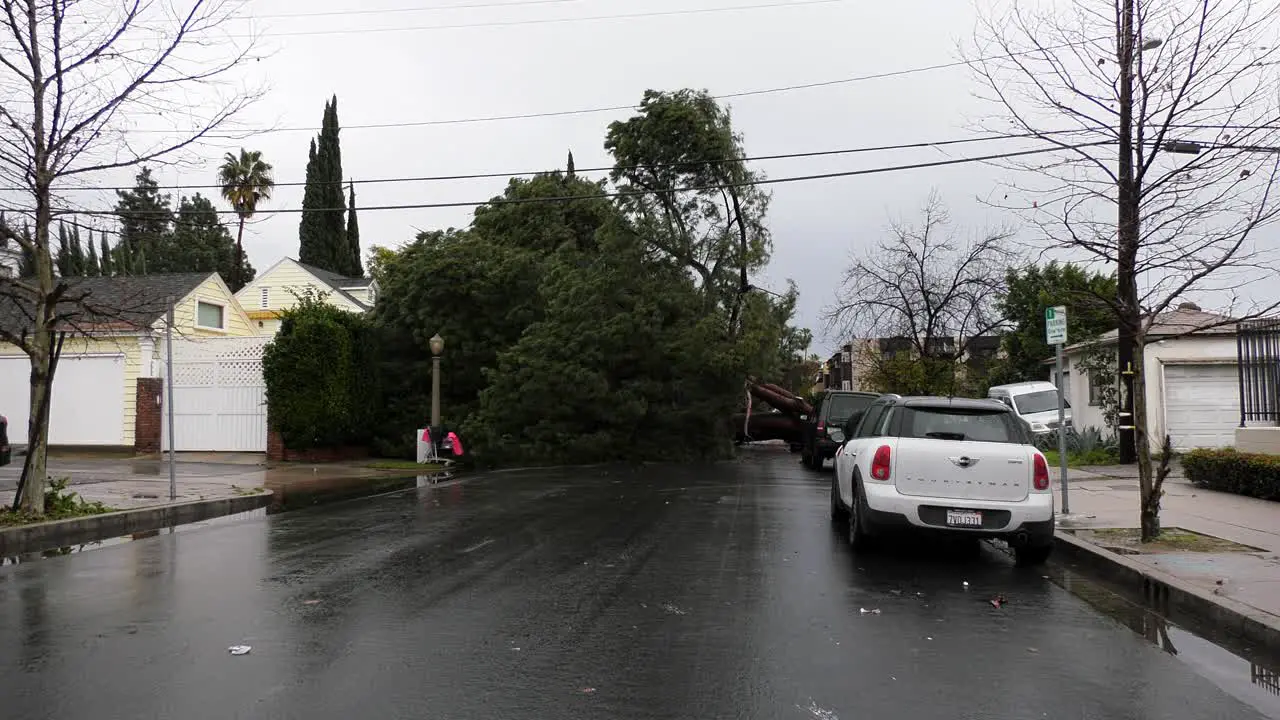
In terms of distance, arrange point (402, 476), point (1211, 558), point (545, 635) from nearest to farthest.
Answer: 1. point (545, 635)
2. point (1211, 558)
3. point (402, 476)

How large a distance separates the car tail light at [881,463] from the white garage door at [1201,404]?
52.7 ft

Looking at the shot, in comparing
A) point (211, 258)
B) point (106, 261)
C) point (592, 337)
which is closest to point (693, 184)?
point (592, 337)

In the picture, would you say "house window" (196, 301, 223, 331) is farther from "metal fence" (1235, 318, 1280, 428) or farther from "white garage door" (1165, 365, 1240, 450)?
"metal fence" (1235, 318, 1280, 428)

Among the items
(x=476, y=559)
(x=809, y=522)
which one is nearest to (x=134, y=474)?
(x=476, y=559)

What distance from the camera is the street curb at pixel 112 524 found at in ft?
34.8

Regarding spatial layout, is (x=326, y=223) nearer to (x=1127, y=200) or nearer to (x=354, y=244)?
(x=354, y=244)

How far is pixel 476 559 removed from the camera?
9359 millimetres

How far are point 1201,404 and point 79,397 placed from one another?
28.3m

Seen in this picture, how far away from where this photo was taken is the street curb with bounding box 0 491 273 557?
1059cm

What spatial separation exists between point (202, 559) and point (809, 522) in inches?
280

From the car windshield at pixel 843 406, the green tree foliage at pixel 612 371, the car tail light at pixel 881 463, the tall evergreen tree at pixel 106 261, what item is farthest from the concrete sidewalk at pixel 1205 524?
the tall evergreen tree at pixel 106 261

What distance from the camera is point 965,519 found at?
357 inches

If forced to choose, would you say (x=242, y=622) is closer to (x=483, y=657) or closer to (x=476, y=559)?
(x=483, y=657)

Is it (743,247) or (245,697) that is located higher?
(743,247)
